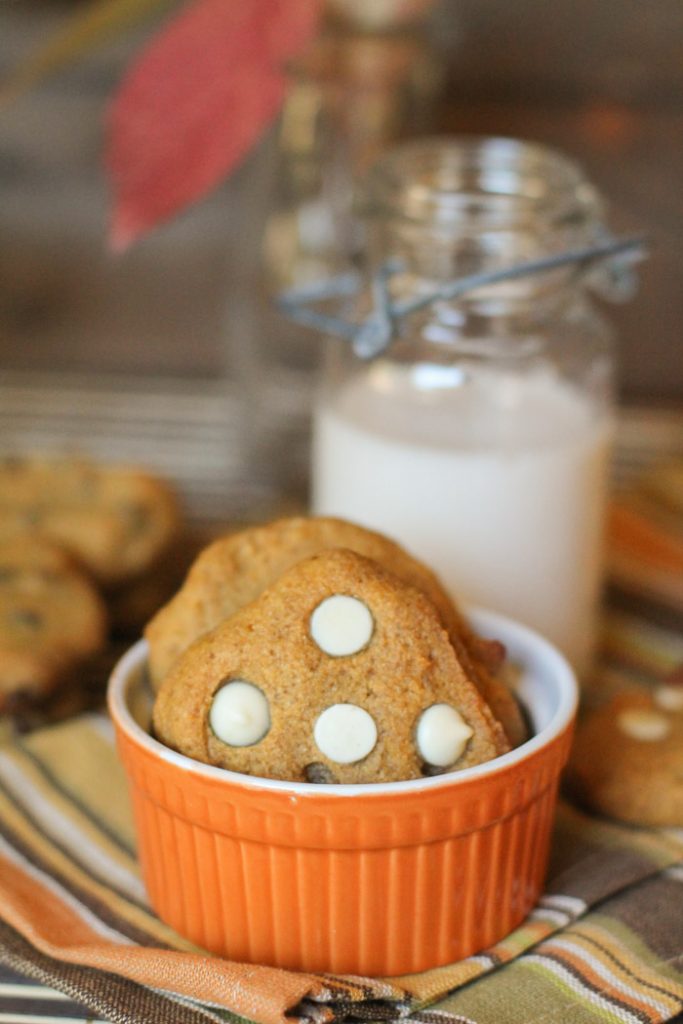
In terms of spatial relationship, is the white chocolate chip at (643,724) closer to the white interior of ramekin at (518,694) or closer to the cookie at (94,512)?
the white interior of ramekin at (518,694)

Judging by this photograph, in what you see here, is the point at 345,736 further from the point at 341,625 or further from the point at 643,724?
the point at 643,724

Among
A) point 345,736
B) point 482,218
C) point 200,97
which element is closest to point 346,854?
point 345,736

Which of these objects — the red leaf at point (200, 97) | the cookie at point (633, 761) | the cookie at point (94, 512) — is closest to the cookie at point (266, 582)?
the cookie at point (633, 761)

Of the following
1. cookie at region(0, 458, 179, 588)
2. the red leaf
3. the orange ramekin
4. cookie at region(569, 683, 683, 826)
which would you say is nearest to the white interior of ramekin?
the orange ramekin

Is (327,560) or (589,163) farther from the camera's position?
(589,163)

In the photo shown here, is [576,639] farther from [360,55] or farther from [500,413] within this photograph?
[360,55]

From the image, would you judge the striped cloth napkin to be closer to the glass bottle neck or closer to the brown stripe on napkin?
the brown stripe on napkin

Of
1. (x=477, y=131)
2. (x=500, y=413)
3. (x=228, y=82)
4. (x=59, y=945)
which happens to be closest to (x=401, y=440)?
(x=500, y=413)
